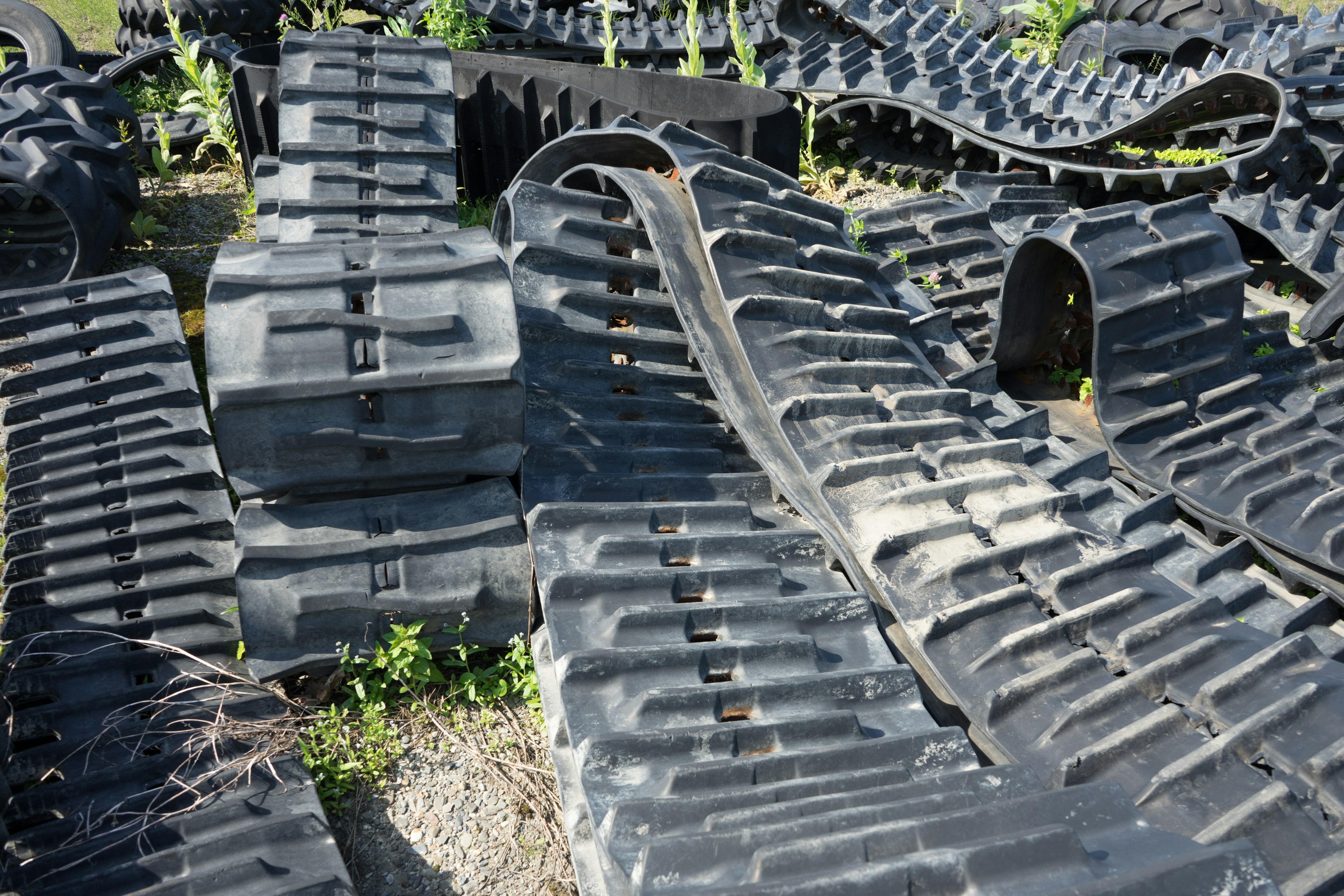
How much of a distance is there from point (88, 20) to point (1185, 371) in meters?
12.2

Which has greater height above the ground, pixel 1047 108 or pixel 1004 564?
pixel 1047 108

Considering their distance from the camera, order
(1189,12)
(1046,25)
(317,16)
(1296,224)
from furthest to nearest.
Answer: (1189,12) → (1046,25) → (317,16) → (1296,224)

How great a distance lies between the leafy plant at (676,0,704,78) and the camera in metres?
7.46

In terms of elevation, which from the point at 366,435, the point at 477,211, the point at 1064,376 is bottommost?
the point at 1064,376

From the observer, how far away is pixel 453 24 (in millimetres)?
7613

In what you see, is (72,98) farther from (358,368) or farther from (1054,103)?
(1054,103)

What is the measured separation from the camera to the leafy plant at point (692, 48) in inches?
294

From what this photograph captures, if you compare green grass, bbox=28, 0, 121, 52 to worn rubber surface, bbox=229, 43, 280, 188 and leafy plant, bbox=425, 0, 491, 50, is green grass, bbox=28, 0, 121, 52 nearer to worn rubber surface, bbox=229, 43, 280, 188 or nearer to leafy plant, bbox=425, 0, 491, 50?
leafy plant, bbox=425, 0, 491, 50

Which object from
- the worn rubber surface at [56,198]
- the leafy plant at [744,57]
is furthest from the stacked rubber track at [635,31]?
the worn rubber surface at [56,198]

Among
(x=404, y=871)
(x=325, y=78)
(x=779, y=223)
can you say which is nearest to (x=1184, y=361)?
(x=779, y=223)

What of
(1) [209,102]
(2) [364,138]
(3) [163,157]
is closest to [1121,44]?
(2) [364,138]

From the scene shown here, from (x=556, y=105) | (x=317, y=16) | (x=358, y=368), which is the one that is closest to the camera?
(x=358, y=368)

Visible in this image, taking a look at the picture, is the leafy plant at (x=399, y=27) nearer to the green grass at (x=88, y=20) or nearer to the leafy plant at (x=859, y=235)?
the leafy plant at (x=859, y=235)

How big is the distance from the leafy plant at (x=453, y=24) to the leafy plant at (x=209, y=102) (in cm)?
165
